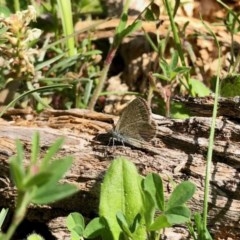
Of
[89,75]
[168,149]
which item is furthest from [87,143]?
[89,75]

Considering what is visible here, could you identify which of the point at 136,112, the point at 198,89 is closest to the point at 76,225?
the point at 136,112

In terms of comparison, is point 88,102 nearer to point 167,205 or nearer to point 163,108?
point 163,108

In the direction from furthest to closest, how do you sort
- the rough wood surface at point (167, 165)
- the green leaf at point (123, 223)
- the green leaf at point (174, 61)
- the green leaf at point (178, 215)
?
the green leaf at point (174, 61) < the rough wood surface at point (167, 165) < the green leaf at point (123, 223) < the green leaf at point (178, 215)

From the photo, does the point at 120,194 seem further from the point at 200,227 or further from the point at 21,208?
the point at 21,208

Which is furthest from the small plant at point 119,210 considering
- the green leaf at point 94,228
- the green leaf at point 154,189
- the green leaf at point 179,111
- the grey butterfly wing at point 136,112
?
the green leaf at point 179,111

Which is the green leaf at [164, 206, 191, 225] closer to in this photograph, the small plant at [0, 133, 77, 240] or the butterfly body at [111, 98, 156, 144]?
the butterfly body at [111, 98, 156, 144]

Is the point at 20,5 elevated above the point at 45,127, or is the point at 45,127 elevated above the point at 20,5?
the point at 20,5

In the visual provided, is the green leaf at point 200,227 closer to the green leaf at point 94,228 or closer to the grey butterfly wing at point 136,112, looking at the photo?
the green leaf at point 94,228
